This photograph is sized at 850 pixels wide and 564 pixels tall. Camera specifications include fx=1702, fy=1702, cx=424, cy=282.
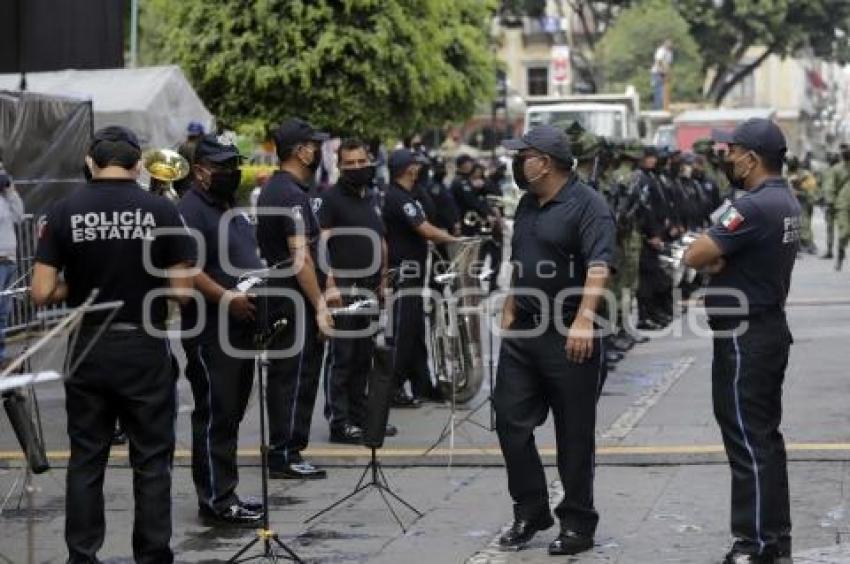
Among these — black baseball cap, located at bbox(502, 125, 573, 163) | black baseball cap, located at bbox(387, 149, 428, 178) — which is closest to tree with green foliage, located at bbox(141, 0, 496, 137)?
black baseball cap, located at bbox(387, 149, 428, 178)

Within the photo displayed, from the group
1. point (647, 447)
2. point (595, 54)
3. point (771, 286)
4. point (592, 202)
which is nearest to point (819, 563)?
point (771, 286)

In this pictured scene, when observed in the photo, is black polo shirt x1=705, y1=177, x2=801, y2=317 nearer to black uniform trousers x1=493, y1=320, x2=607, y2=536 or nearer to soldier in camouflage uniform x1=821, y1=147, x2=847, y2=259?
black uniform trousers x1=493, y1=320, x2=607, y2=536

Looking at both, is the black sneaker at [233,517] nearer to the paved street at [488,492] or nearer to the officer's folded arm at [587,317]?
the paved street at [488,492]

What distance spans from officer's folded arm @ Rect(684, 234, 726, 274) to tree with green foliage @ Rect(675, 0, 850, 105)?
50.1m

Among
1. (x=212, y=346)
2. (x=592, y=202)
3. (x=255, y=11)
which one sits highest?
(x=255, y=11)

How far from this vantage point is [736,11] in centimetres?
5681

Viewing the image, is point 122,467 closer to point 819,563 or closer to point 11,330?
point 11,330

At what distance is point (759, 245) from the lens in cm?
712

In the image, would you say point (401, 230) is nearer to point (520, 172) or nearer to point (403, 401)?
point (403, 401)

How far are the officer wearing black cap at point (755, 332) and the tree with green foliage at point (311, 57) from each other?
17855 millimetres

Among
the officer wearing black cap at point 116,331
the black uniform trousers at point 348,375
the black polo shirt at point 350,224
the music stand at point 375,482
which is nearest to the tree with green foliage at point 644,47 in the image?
the black polo shirt at point 350,224

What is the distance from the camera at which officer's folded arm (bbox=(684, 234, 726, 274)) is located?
709 centimetres

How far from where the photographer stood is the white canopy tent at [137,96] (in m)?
19.2

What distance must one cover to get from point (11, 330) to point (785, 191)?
280 inches
